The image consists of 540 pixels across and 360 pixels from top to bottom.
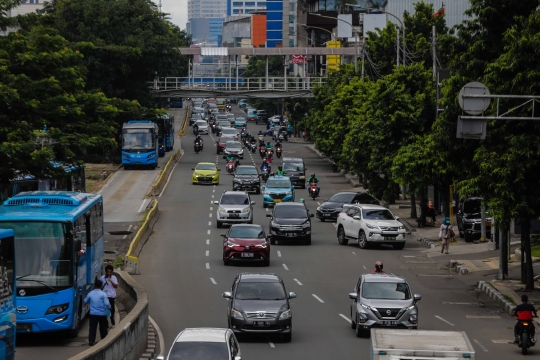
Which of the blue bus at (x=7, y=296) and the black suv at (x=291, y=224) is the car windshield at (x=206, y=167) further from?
the blue bus at (x=7, y=296)

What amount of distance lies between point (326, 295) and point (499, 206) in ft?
19.6

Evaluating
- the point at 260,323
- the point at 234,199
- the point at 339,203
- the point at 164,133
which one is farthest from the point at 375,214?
the point at 164,133

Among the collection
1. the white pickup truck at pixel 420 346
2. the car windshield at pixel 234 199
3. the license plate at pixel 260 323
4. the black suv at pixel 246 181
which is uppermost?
the white pickup truck at pixel 420 346

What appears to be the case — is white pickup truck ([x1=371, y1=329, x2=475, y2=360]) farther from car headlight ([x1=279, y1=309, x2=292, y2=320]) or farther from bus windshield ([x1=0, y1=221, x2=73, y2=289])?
bus windshield ([x1=0, y1=221, x2=73, y2=289])

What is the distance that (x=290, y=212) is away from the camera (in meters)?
41.8

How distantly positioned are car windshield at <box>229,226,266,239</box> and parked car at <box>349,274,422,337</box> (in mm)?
11855

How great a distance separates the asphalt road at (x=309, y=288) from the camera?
2277cm

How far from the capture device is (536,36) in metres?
26.8

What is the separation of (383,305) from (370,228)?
695 inches

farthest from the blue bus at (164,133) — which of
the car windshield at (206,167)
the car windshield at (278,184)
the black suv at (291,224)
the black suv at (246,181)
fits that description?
the black suv at (291,224)

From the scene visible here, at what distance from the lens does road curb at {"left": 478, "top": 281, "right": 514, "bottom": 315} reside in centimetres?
2796

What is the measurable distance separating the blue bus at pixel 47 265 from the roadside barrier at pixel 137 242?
1129cm

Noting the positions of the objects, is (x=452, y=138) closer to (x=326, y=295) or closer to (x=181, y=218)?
(x=326, y=295)

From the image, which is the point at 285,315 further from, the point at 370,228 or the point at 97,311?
the point at 370,228
